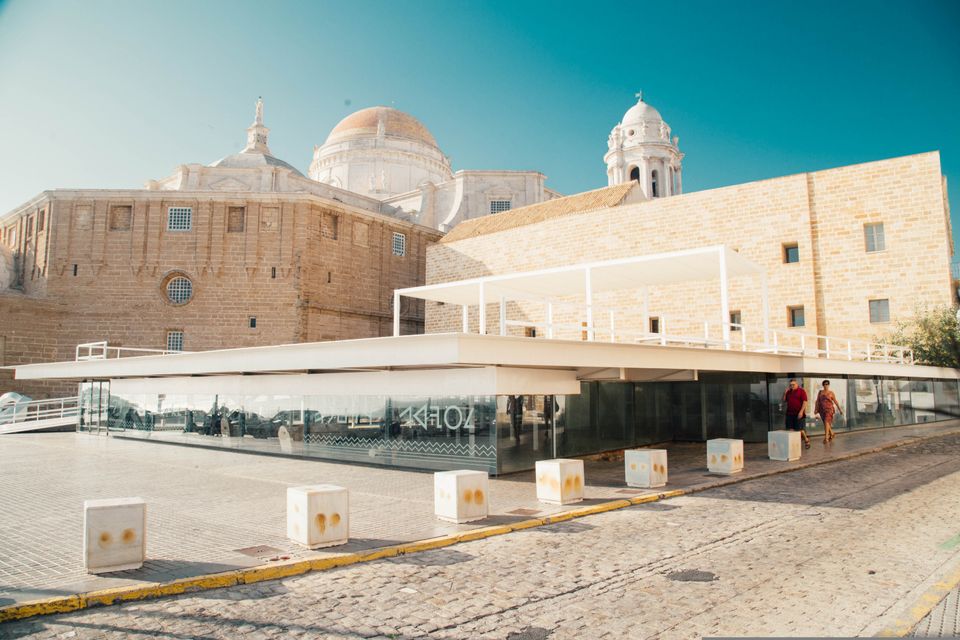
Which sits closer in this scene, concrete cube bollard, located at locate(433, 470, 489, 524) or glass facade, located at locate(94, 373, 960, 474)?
concrete cube bollard, located at locate(433, 470, 489, 524)

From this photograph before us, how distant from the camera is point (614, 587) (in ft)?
18.9

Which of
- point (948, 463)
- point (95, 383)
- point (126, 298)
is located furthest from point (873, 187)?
point (126, 298)

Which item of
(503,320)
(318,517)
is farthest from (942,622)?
(503,320)

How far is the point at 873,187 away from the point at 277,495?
2656cm

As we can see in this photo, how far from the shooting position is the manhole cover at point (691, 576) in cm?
593

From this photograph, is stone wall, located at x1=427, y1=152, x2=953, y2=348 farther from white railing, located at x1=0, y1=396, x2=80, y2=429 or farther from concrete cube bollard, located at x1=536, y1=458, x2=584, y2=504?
white railing, located at x1=0, y1=396, x2=80, y2=429

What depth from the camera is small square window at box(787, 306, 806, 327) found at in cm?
2839

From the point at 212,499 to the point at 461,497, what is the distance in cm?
444

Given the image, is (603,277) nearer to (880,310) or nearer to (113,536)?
(880,310)

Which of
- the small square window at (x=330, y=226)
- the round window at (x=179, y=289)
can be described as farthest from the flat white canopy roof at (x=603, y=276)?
the round window at (x=179, y=289)

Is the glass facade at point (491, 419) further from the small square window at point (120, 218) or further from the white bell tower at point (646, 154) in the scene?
the white bell tower at point (646, 154)

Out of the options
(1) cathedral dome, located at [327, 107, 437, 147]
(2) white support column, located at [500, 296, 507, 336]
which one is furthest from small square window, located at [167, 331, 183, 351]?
(2) white support column, located at [500, 296, 507, 336]

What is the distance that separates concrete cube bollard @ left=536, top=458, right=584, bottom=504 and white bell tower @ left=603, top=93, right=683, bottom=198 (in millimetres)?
47910

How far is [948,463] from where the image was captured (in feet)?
44.2
